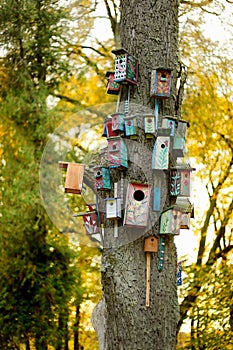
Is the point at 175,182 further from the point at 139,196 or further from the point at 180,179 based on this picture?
the point at 139,196

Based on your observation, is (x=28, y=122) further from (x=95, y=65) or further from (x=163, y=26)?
(x=163, y=26)

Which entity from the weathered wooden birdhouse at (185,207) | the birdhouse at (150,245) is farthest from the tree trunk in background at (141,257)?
the weathered wooden birdhouse at (185,207)

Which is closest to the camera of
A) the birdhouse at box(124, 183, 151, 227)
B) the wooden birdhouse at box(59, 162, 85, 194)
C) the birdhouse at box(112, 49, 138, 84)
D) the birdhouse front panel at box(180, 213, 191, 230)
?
the birdhouse at box(124, 183, 151, 227)

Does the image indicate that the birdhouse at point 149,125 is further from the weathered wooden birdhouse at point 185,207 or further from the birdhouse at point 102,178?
the weathered wooden birdhouse at point 185,207

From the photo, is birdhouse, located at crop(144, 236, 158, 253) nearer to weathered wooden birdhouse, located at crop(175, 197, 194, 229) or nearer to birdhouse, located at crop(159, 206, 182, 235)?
birdhouse, located at crop(159, 206, 182, 235)

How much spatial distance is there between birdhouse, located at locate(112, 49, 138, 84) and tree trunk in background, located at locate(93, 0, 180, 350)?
5cm

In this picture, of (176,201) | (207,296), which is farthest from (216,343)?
(176,201)

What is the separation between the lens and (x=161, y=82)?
303 centimetres

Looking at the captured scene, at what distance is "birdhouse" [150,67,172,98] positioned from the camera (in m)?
3.03

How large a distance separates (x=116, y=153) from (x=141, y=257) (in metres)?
0.50

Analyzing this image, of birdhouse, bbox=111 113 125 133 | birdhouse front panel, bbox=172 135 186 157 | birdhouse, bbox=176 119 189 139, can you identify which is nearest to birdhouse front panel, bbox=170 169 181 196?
birdhouse front panel, bbox=172 135 186 157

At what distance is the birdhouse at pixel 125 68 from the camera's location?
3.02 meters

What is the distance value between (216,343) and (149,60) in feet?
9.86

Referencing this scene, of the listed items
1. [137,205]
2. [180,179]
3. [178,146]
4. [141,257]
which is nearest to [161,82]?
[178,146]
